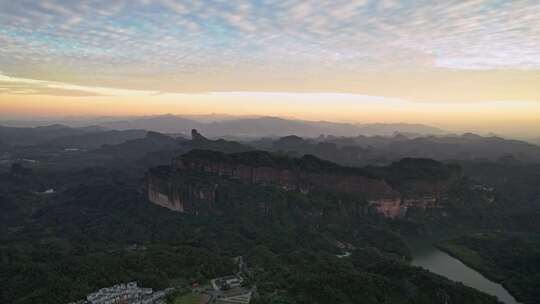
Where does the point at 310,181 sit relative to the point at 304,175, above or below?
below

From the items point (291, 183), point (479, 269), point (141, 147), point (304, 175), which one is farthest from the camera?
point (141, 147)

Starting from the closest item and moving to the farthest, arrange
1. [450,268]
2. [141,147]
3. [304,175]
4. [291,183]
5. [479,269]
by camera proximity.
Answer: [479,269] → [450,268] → [291,183] → [304,175] → [141,147]

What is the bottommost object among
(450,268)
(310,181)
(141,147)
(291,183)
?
(450,268)

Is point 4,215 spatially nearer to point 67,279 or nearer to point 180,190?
point 180,190

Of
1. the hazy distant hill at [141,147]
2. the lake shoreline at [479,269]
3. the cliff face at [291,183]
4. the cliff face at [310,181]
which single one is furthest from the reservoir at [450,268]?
the hazy distant hill at [141,147]

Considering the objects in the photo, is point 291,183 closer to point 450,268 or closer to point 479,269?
point 450,268

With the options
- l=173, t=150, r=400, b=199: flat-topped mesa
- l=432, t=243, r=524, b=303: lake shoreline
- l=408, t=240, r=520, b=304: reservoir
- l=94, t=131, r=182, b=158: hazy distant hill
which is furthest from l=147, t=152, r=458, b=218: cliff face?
l=94, t=131, r=182, b=158: hazy distant hill

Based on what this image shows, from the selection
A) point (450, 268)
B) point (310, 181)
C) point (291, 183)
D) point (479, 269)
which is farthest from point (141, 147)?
point (479, 269)

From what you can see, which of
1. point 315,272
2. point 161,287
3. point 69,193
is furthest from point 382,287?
point 69,193
